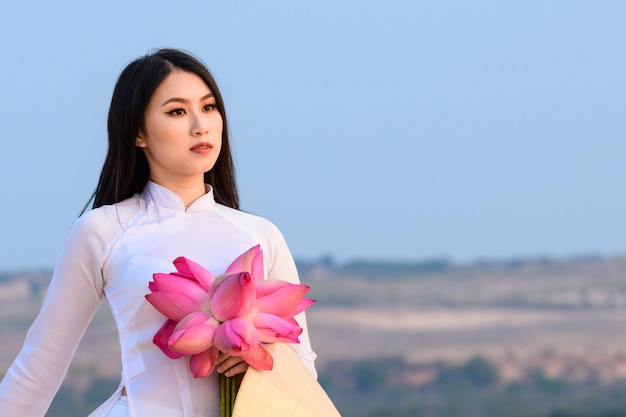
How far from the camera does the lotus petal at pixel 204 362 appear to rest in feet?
→ 9.77

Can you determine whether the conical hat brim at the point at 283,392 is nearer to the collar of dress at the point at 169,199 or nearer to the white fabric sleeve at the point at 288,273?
the white fabric sleeve at the point at 288,273

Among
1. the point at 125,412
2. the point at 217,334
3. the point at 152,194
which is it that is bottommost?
the point at 125,412

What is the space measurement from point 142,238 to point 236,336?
40 cm

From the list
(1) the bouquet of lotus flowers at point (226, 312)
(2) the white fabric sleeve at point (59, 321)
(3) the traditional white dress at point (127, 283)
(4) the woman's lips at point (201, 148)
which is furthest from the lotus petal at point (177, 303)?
(4) the woman's lips at point (201, 148)

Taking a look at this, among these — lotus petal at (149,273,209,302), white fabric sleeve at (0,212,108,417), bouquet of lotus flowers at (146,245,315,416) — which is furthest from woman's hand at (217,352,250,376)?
white fabric sleeve at (0,212,108,417)

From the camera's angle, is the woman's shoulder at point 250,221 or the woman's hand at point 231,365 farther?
the woman's shoulder at point 250,221

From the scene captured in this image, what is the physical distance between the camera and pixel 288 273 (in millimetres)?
3299

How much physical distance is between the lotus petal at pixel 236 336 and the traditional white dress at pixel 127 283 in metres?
0.17

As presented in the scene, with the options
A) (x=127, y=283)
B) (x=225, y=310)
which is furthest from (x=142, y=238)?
(x=225, y=310)

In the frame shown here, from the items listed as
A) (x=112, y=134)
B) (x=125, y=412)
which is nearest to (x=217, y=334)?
(x=125, y=412)

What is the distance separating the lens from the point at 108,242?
318cm

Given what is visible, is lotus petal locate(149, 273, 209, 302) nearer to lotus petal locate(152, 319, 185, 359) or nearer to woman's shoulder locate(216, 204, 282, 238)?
lotus petal locate(152, 319, 185, 359)

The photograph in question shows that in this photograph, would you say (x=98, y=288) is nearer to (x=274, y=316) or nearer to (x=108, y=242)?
(x=108, y=242)

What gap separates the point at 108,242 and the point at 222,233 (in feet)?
0.84
